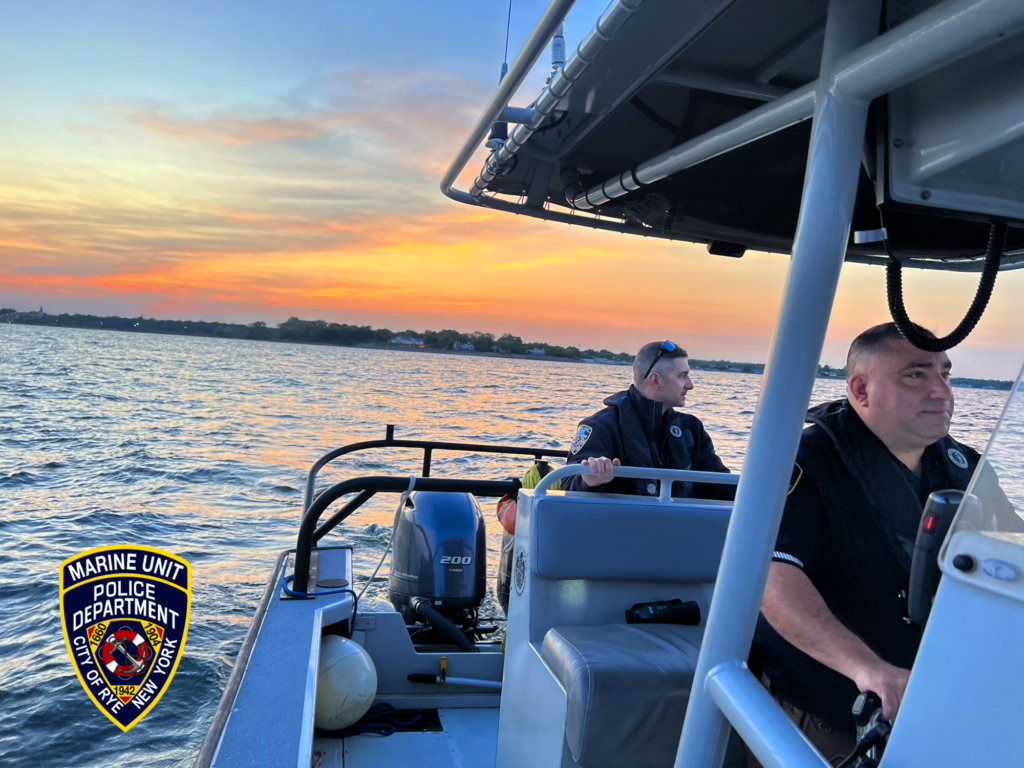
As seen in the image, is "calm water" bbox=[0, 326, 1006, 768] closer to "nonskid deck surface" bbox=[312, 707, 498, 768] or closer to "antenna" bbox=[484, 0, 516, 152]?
"antenna" bbox=[484, 0, 516, 152]

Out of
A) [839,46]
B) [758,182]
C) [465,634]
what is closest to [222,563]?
[465,634]

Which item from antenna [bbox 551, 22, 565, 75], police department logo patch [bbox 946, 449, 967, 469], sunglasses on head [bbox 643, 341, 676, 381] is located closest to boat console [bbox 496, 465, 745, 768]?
police department logo patch [bbox 946, 449, 967, 469]

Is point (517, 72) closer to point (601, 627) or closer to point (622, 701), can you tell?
point (622, 701)

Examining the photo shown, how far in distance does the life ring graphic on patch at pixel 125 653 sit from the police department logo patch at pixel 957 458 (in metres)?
5.31

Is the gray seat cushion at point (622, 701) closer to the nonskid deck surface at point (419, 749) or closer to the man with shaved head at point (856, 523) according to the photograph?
the man with shaved head at point (856, 523)

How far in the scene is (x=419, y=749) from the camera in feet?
9.61

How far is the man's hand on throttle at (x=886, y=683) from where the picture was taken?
1.08 metres

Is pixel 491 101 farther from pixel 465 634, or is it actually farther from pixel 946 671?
pixel 465 634

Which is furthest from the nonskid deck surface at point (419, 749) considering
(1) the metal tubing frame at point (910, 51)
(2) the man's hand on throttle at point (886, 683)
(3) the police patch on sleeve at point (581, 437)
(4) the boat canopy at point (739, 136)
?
(1) the metal tubing frame at point (910, 51)

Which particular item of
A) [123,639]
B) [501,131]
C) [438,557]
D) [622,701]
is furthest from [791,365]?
[123,639]

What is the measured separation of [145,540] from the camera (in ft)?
29.0

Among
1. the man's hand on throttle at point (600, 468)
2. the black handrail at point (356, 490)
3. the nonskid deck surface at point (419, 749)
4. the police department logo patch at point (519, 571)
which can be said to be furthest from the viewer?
the black handrail at point (356, 490)

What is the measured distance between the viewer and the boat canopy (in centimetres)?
94

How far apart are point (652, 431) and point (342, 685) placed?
171cm
